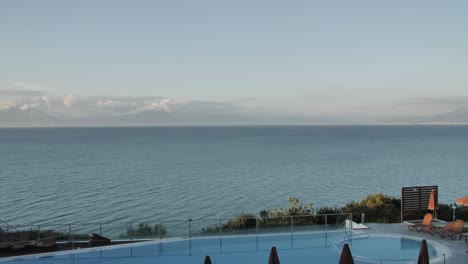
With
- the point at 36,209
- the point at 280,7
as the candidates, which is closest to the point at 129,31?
the point at 280,7

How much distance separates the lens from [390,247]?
13.8 m

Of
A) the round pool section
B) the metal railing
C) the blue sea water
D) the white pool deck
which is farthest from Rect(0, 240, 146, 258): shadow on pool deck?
the blue sea water

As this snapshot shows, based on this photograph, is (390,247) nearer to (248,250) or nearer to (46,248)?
(248,250)

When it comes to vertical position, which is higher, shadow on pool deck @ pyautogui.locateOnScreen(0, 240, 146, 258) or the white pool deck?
the white pool deck

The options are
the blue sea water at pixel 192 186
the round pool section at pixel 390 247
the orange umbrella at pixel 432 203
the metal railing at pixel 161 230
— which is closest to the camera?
the round pool section at pixel 390 247

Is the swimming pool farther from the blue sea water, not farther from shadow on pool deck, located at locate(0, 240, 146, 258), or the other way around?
the blue sea water

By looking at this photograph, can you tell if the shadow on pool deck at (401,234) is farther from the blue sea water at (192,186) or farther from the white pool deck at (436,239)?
the blue sea water at (192,186)

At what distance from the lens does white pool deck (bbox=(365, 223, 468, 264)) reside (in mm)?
12045

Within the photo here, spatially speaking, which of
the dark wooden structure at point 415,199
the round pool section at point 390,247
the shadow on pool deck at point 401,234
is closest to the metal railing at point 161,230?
the shadow on pool deck at point 401,234

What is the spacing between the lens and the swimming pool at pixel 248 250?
12.7 metres

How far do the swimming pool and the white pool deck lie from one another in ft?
1.45

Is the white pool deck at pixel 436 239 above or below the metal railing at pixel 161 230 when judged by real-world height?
below

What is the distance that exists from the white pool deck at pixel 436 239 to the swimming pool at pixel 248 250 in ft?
1.45

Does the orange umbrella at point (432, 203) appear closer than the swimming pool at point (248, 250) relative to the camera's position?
No
